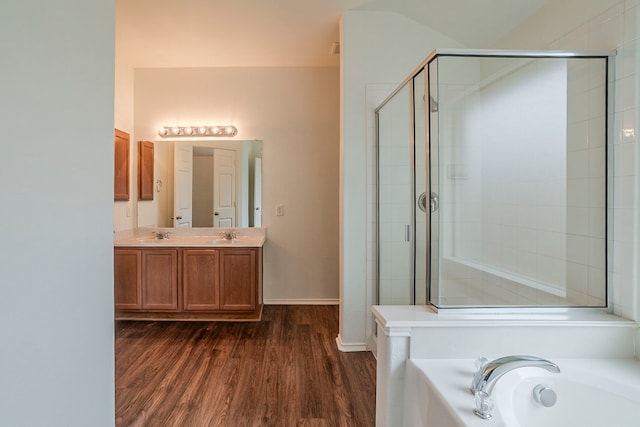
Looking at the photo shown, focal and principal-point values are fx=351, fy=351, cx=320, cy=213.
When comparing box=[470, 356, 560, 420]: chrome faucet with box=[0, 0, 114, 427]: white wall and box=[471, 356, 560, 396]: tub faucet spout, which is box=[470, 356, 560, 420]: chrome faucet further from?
box=[0, 0, 114, 427]: white wall

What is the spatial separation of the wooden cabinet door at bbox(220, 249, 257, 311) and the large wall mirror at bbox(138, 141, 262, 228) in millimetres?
654

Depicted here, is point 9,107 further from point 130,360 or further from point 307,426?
point 130,360

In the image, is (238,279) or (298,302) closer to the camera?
(238,279)

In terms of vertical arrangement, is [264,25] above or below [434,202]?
above

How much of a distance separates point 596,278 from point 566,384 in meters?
0.63

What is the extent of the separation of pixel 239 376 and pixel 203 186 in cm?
221

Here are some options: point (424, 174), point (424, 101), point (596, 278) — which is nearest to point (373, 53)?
point (424, 101)

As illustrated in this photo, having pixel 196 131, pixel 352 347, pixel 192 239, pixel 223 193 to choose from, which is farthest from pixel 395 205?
pixel 196 131

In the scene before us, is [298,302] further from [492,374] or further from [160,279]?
[492,374]

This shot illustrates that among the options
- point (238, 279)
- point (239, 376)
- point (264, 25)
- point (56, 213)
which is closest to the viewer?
point (56, 213)

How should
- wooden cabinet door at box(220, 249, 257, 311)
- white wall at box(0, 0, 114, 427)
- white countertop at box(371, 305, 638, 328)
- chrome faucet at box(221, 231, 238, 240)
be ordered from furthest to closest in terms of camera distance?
chrome faucet at box(221, 231, 238, 240) < wooden cabinet door at box(220, 249, 257, 311) < white countertop at box(371, 305, 638, 328) < white wall at box(0, 0, 114, 427)

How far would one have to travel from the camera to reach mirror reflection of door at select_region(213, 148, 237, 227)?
3.89 metres

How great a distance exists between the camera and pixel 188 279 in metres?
3.33

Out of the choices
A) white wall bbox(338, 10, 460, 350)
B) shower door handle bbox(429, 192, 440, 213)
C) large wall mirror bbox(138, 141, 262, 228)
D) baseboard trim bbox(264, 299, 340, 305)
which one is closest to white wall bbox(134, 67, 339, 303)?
baseboard trim bbox(264, 299, 340, 305)
